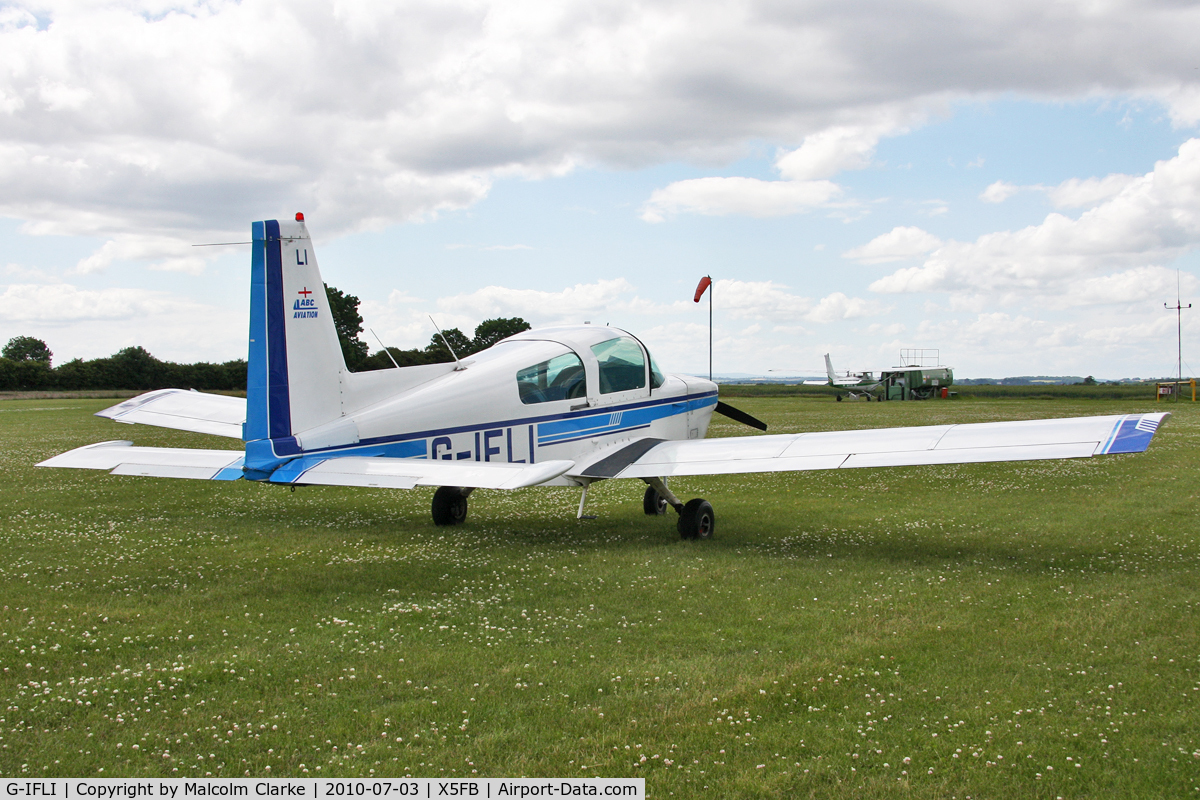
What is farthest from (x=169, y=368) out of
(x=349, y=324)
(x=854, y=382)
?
(x=854, y=382)

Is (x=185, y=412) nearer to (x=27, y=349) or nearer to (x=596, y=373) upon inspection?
(x=596, y=373)

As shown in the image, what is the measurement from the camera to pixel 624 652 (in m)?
5.10

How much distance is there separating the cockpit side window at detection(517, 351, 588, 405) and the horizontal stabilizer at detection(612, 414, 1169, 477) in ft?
3.74

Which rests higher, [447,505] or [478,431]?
[478,431]

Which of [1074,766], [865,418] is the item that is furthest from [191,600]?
[865,418]

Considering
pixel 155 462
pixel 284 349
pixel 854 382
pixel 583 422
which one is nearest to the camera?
pixel 284 349

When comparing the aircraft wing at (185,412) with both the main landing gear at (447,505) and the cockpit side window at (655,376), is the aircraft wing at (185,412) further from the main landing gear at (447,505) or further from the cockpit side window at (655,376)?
the cockpit side window at (655,376)

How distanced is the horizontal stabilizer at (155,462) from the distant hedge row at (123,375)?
177 feet

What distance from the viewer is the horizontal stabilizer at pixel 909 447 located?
7.37 m

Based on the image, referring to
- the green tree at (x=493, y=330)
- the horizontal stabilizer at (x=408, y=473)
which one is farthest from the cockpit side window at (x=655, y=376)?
the green tree at (x=493, y=330)

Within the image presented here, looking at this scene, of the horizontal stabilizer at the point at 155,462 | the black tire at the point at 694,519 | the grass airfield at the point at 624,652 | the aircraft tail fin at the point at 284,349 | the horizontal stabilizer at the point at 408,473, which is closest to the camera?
the grass airfield at the point at 624,652

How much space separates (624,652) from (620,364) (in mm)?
5619

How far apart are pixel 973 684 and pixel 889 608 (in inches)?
62.1
